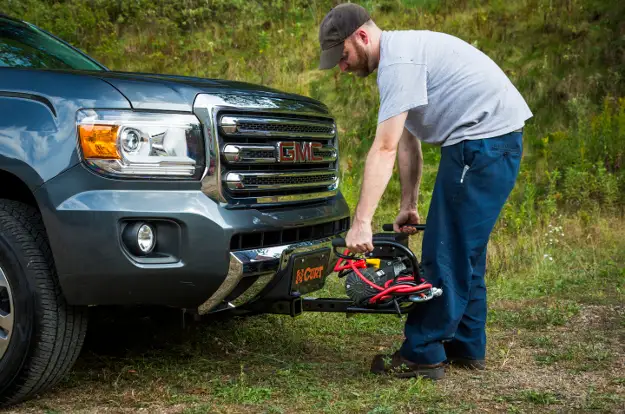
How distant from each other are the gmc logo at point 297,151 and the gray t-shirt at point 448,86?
45cm

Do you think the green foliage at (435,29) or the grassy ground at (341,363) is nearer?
the grassy ground at (341,363)

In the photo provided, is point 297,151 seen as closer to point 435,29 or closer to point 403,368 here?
point 403,368

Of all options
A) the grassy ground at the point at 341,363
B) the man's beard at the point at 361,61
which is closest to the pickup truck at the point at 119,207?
the grassy ground at the point at 341,363

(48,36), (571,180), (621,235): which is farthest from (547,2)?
(48,36)

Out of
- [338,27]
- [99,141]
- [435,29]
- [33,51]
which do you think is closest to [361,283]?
[338,27]

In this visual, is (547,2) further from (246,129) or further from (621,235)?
(246,129)

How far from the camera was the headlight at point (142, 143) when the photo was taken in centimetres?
341

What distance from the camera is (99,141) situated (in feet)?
11.2

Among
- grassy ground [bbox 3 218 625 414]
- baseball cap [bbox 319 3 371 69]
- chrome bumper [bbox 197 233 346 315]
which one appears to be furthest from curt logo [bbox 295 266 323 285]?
baseball cap [bbox 319 3 371 69]

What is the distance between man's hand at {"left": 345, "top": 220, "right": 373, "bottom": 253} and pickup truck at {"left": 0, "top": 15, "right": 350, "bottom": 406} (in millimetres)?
277

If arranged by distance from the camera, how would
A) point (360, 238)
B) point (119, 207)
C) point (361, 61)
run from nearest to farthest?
point (119, 207) < point (360, 238) < point (361, 61)

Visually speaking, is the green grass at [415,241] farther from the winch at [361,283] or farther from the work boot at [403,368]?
the winch at [361,283]

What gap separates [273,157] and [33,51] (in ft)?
5.61

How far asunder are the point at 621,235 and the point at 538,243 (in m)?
0.86
